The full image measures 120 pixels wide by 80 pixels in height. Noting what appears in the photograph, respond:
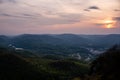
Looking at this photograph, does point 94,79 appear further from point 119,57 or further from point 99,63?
point 99,63

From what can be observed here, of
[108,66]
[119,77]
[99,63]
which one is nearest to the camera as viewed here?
[119,77]

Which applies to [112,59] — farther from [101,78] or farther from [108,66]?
[101,78]

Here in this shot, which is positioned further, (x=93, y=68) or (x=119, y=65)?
(x=93, y=68)

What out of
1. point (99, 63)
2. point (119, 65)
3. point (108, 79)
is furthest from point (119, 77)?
point (99, 63)

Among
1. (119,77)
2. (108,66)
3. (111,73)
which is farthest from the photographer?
(108,66)

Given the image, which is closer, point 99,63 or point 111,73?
point 111,73

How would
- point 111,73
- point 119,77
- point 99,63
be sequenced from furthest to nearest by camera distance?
1. point 99,63
2. point 111,73
3. point 119,77

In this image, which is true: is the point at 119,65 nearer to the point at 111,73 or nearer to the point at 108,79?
the point at 111,73

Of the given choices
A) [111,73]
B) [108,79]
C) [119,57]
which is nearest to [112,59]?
[119,57]

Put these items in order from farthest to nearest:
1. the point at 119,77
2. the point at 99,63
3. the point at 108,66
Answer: the point at 99,63
the point at 108,66
the point at 119,77
